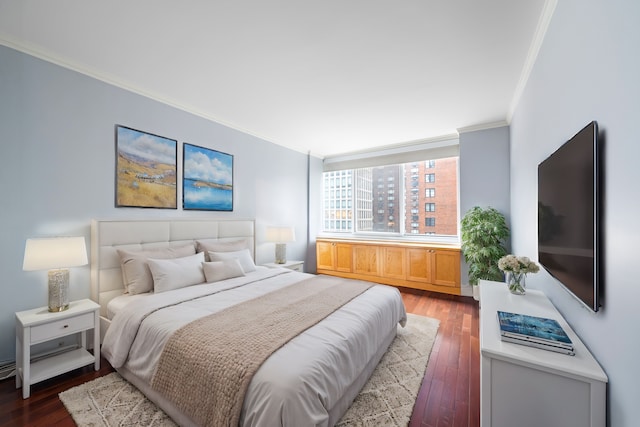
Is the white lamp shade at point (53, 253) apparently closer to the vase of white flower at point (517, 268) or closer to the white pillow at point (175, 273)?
the white pillow at point (175, 273)

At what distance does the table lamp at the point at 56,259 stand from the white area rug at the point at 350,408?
0.70m

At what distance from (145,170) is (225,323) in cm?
208

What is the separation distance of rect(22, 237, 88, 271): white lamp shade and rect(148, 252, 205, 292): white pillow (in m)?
0.55

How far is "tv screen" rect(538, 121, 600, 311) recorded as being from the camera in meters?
1.06

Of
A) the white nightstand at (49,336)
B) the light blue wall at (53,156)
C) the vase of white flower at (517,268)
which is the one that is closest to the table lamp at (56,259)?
the white nightstand at (49,336)

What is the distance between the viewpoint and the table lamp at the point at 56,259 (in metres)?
1.89

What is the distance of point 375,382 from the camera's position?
1.99m

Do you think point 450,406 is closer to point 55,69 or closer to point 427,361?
point 427,361

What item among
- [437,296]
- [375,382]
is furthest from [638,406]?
[437,296]

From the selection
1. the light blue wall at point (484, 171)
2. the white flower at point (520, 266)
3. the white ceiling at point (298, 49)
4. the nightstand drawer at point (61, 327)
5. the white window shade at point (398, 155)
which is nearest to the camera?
the white ceiling at point (298, 49)

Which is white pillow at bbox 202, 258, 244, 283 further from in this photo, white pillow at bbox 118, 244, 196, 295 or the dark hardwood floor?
the dark hardwood floor

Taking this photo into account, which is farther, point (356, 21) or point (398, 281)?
point (398, 281)

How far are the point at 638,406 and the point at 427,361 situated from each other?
1669 millimetres

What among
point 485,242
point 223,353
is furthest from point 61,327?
point 485,242
